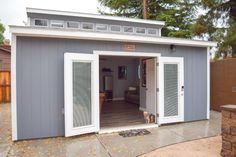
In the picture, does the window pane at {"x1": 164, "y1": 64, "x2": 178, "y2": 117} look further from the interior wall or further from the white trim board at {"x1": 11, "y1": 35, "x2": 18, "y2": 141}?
the interior wall

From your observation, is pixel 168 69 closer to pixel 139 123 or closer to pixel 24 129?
pixel 139 123

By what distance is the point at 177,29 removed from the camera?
52.9 ft

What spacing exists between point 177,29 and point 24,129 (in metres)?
13.9

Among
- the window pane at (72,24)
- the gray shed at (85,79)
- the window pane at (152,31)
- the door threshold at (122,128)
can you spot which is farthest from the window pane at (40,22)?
the door threshold at (122,128)

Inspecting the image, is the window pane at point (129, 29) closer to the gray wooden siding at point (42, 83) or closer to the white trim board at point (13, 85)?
the gray wooden siding at point (42, 83)

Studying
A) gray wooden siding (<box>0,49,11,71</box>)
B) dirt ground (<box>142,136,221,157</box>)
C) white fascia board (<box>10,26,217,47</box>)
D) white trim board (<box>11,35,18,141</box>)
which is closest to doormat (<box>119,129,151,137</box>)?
dirt ground (<box>142,136,221,157</box>)

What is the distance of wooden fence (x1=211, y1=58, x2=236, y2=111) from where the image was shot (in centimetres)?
788

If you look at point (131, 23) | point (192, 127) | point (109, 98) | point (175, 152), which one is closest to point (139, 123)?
point (192, 127)

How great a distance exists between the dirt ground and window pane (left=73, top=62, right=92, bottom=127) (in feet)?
6.32

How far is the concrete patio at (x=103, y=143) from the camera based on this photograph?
168 inches

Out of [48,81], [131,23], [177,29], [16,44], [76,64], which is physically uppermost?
[177,29]

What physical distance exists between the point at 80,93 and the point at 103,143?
1337mm

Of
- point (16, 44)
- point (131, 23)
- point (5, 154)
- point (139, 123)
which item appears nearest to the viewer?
point (5, 154)

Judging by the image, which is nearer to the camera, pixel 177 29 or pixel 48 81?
pixel 48 81
